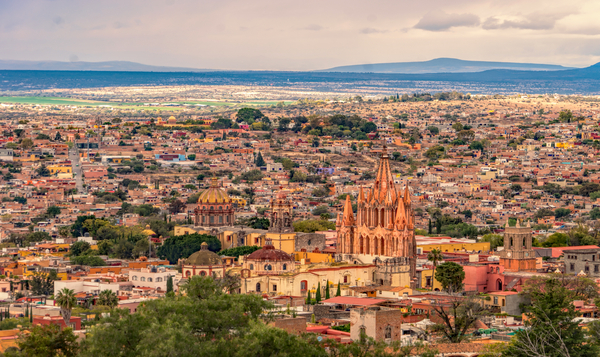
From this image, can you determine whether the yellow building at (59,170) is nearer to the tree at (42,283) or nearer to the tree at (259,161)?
the tree at (259,161)

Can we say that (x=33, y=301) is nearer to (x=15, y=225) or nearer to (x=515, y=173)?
(x=15, y=225)

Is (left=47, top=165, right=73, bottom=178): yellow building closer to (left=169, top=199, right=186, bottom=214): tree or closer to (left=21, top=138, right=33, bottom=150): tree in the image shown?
(left=21, top=138, right=33, bottom=150): tree

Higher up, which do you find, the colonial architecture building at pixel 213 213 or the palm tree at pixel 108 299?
the palm tree at pixel 108 299

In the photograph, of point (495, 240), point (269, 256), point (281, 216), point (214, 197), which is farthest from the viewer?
point (214, 197)

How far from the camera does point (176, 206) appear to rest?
4845 inches

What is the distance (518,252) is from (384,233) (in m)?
8.31

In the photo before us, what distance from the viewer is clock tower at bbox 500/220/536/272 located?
73.4 metres

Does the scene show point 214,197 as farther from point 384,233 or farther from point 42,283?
point 384,233

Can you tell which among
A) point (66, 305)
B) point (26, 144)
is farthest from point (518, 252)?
point (26, 144)

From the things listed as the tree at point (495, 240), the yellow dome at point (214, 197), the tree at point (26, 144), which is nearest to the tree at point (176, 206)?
the yellow dome at point (214, 197)

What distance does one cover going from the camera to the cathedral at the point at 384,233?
70188 millimetres

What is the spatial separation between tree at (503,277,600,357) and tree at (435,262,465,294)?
2235cm

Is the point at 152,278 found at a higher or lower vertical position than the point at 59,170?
higher

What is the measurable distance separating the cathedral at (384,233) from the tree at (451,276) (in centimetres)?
222
